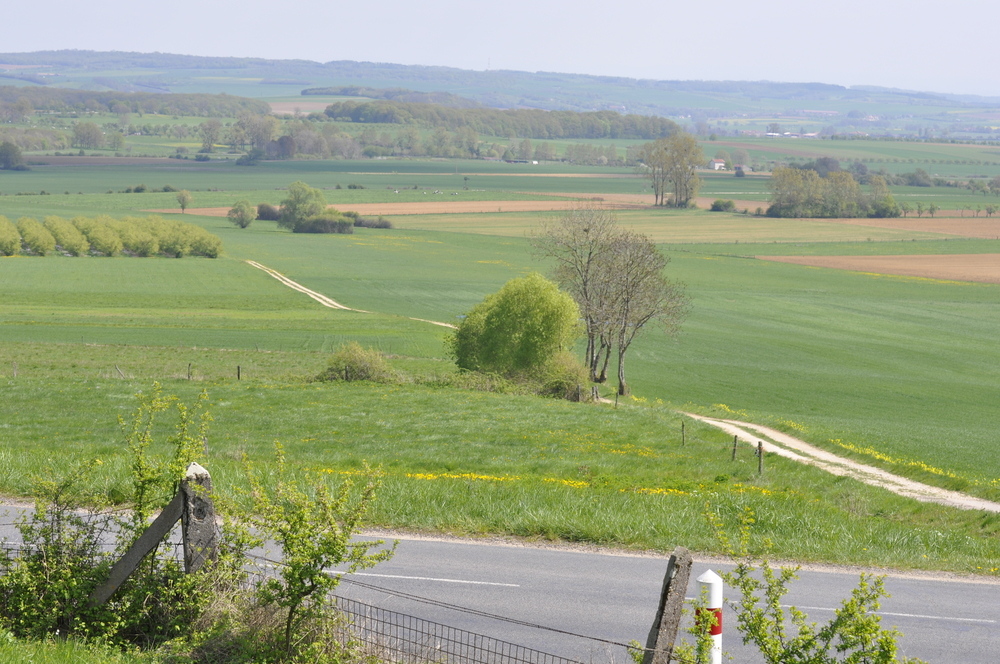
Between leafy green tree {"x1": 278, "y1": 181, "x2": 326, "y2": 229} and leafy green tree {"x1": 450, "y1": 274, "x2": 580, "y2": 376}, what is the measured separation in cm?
9514

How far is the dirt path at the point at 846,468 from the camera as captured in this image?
81.0ft

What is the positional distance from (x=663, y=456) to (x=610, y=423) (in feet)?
21.7

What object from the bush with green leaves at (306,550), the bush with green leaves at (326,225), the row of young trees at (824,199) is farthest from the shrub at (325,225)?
the bush with green leaves at (306,550)

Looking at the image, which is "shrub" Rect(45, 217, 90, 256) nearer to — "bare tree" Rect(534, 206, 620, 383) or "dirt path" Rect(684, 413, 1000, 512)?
"bare tree" Rect(534, 206, 620, 383)

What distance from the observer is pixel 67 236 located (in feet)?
349

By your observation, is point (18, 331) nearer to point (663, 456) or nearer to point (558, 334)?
point (558, 334)

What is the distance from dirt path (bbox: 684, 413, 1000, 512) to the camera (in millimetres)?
24703

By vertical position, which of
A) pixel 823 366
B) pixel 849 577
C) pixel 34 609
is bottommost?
pixel 823 366

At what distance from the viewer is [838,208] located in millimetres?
165125

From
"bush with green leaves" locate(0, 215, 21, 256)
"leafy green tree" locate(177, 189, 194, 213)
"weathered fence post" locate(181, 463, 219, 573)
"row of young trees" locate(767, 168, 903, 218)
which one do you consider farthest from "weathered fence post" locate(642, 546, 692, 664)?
"row of young trees" locate(767, 168, 903, 218)

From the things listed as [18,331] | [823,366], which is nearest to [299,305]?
[18,331]

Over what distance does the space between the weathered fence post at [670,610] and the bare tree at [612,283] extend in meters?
44.8

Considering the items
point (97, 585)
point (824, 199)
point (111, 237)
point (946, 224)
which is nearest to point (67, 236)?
point (111, 237)

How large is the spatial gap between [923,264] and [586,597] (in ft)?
364
